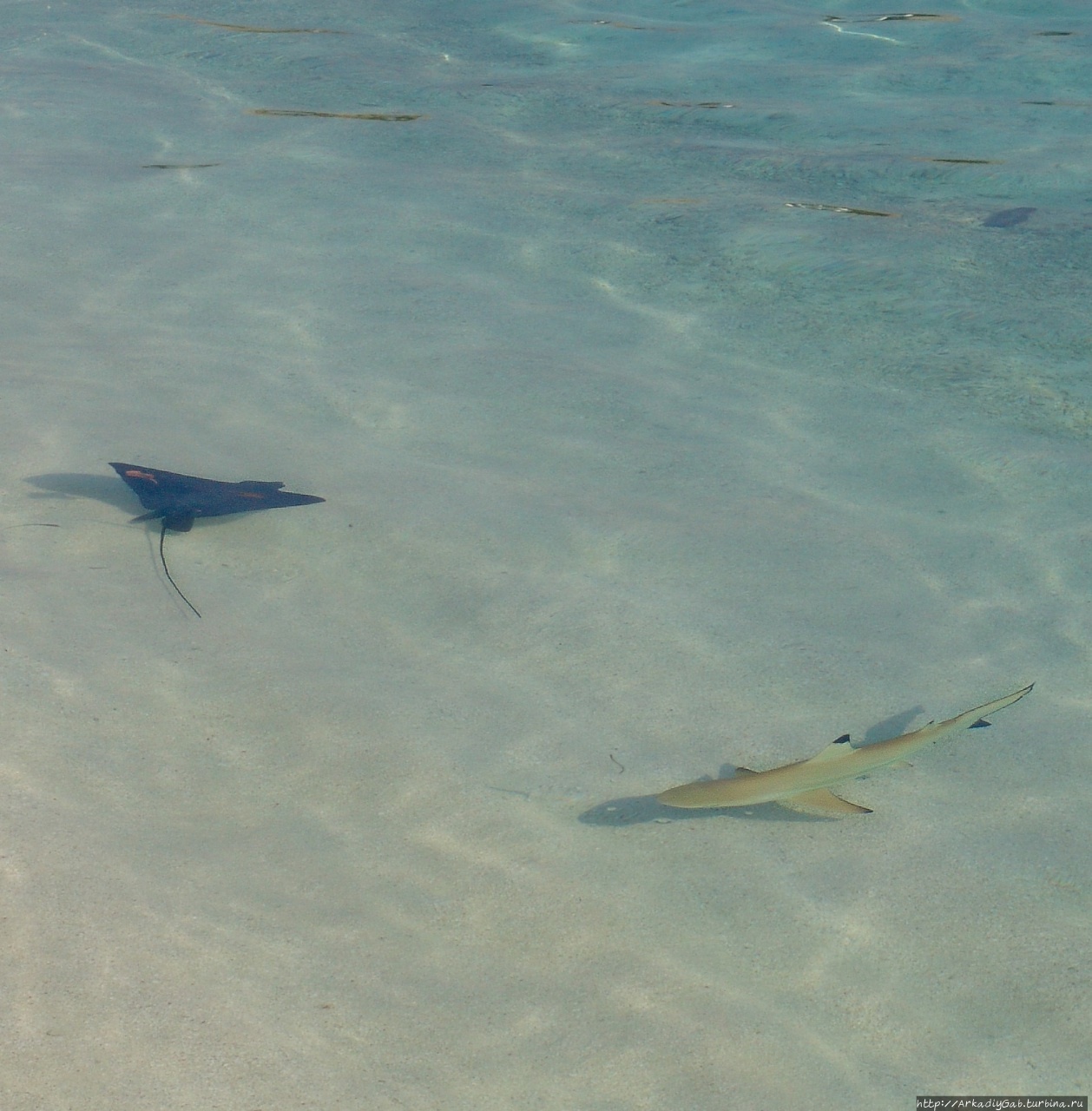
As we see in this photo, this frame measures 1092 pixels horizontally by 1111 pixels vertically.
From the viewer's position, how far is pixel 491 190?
624 cm

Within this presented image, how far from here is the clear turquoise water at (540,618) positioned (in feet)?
7.00

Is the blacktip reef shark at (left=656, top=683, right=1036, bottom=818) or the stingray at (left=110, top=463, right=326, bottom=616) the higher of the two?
the stingray at (left=110, top=463, right=326, bottom=616)

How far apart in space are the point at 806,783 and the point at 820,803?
0.20 ft

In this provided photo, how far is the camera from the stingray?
11.1 ft

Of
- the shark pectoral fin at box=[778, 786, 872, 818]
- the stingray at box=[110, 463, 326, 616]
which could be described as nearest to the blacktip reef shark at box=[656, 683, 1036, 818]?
the shark pectoral fin at box=[778, 786, 872, 818]

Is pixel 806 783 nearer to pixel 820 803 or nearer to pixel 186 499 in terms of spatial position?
pixel 820 803

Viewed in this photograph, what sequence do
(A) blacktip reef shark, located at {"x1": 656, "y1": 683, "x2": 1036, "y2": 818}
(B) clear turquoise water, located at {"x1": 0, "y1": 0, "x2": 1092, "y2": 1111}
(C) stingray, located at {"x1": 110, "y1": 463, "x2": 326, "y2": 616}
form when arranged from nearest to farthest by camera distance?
(B) clear turquoise water, located at {"x1": 0, "y1": 0, "x2": 1092, "y2": 1111}
(A) blacktip reef shark, located at {"x1": 656, "y1": 683, "x2": 1036, "y2": 818}
(C) stingray, located at {"x1": 110, "y1": 463, "x2": 326, "y2": 616}

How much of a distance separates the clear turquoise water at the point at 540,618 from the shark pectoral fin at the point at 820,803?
8 cm

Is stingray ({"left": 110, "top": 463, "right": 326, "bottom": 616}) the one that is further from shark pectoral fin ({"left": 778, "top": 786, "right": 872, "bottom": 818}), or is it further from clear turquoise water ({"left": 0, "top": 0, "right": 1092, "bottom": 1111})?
shark pectoral fin ({"left": 778, "top": 786, "right": 872, "bottom": 818})

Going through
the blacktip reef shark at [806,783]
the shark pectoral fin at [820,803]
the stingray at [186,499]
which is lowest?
the shark pectoral fin at [820,803]

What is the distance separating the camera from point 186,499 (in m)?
3.40

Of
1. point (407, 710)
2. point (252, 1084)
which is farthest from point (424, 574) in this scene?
point (252, 1084)

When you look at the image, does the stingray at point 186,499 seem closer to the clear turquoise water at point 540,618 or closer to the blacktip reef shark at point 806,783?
the clear turquoise water at point 540,618

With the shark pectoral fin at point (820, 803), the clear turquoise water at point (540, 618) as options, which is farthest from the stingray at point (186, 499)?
the shark pectoral fin at point (820, 803)
